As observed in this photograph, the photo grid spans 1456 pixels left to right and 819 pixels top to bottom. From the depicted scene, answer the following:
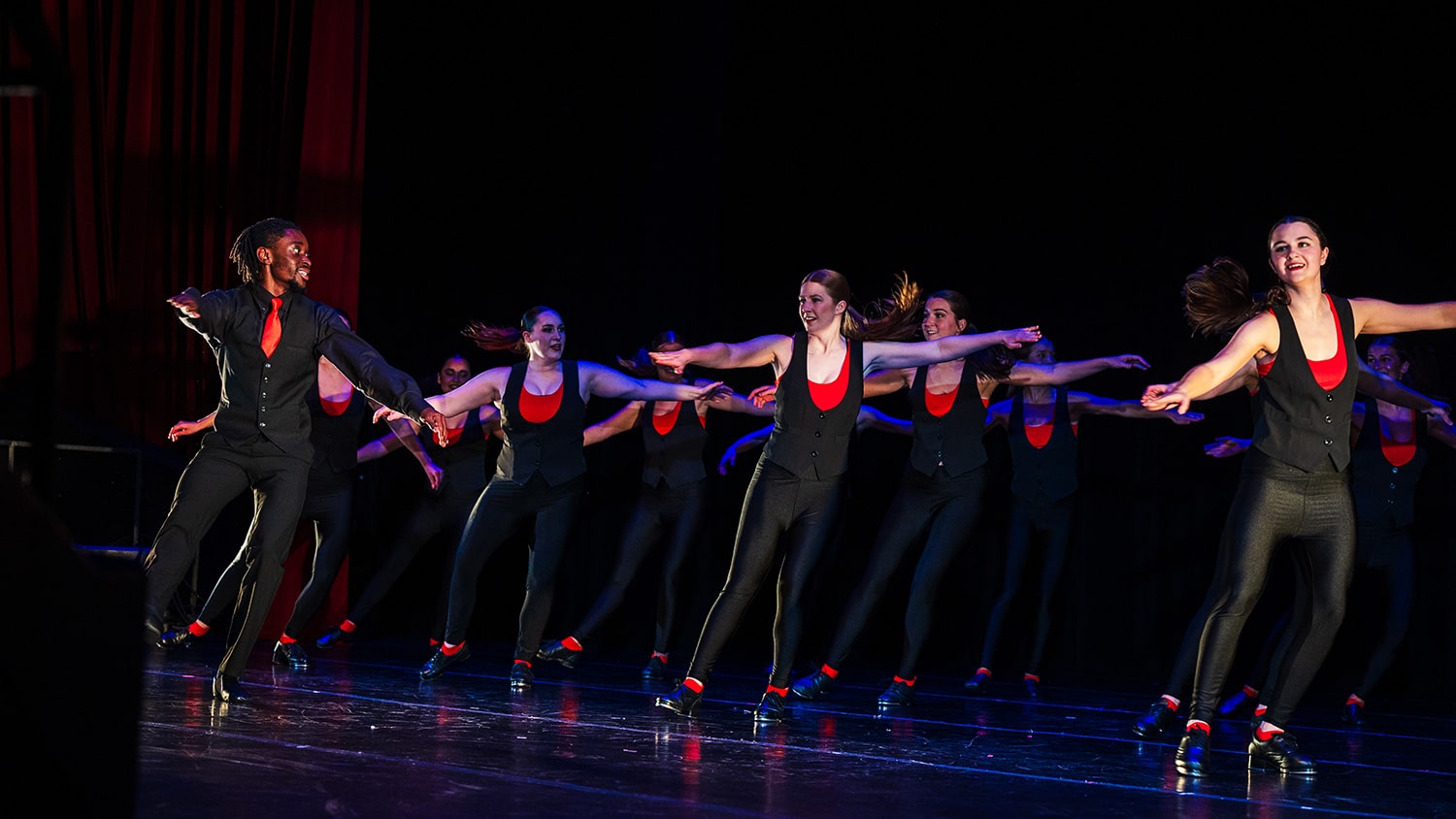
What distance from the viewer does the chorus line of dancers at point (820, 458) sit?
4.20 metres

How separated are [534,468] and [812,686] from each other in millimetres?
1601

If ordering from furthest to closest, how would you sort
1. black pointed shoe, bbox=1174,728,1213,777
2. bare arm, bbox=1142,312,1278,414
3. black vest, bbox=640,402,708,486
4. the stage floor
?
black vest, bbox=640,402,708,486
black pointed shoe, bbox=1174,728,1213,777
bare arm, bbox=1142,312,1278,414
the stage floor

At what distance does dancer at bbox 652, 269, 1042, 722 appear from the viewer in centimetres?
511

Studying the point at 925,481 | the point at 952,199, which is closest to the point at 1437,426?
the point at 925,481

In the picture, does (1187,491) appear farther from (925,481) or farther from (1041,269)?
(925,481)

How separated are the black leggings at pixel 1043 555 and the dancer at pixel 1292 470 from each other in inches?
99.2

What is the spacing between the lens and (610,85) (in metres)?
9.07

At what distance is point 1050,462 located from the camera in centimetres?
700

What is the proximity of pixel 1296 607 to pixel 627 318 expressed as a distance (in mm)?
5180

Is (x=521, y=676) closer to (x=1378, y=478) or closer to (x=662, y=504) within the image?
(x=662, y=504)

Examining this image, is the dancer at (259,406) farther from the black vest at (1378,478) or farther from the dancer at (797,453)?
the black vest at (1378,478)

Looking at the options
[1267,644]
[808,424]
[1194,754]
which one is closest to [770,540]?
[808,424]

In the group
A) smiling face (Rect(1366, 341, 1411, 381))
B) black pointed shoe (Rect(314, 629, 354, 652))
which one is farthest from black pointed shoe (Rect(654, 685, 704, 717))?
smiling face (Rect(1366, 341, 1411, 381))

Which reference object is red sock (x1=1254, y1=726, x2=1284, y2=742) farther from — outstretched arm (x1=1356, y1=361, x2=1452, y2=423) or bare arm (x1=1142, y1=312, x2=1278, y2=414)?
outstretched arm (x1=1356, y1=361, x2=1452, y2=423)
